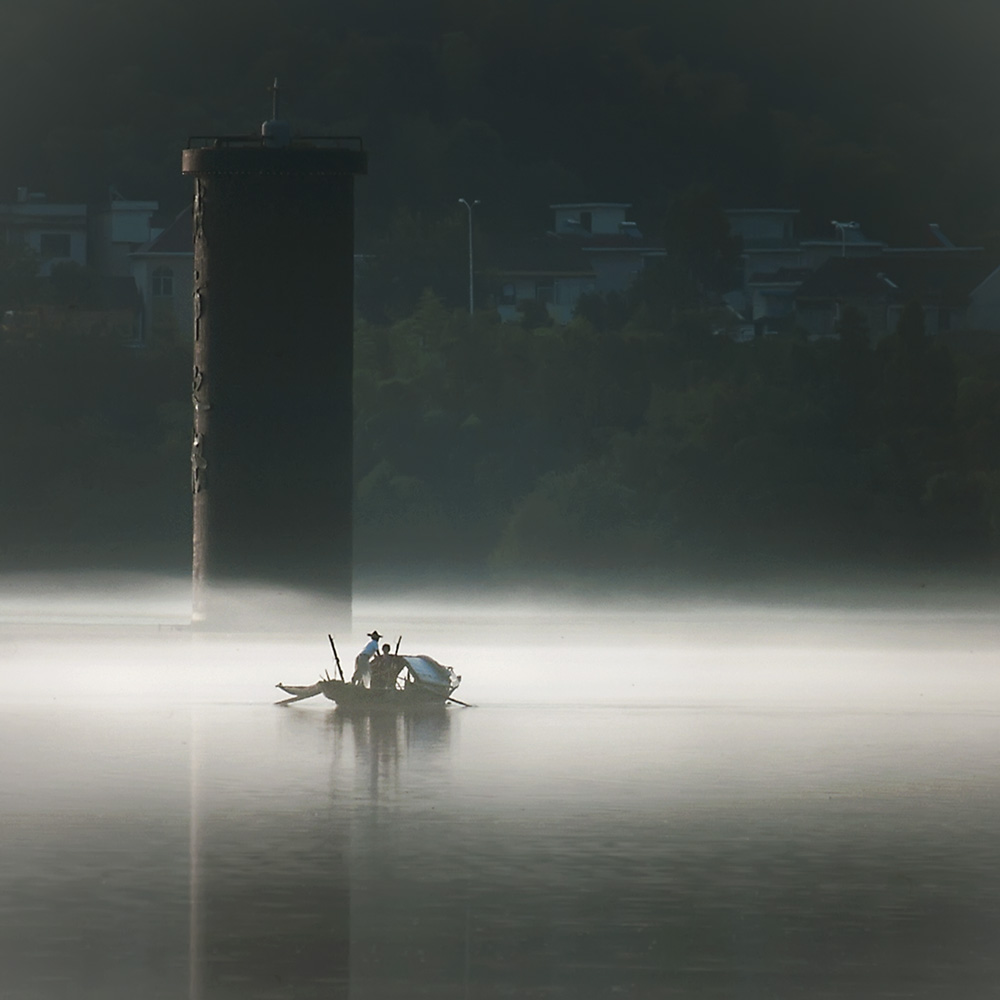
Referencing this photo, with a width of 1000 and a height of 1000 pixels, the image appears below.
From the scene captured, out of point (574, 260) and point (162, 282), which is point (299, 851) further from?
point (574, 260)

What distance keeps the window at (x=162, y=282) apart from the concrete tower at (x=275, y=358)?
302 feet

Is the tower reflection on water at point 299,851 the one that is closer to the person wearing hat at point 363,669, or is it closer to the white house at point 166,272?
the person wearing hat at point 363,669

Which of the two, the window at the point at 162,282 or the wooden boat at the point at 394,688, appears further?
the window at the point at 162,282

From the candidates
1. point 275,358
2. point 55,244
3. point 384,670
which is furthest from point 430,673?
point 55,244

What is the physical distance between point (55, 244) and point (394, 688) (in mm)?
119187

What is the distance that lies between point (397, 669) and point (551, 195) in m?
139

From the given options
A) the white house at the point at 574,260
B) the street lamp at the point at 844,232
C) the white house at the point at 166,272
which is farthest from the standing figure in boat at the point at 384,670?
the street lamp at the point at 844,232

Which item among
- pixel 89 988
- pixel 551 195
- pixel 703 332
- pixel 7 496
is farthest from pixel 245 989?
pixel 551 195

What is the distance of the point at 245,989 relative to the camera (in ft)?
71.2

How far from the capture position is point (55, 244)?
6245 inches

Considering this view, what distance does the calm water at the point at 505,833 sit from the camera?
22.8 metres

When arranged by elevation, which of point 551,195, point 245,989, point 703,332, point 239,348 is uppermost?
point 551,195

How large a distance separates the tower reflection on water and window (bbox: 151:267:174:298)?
4097 inches

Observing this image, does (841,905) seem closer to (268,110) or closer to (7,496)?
(7,496)
